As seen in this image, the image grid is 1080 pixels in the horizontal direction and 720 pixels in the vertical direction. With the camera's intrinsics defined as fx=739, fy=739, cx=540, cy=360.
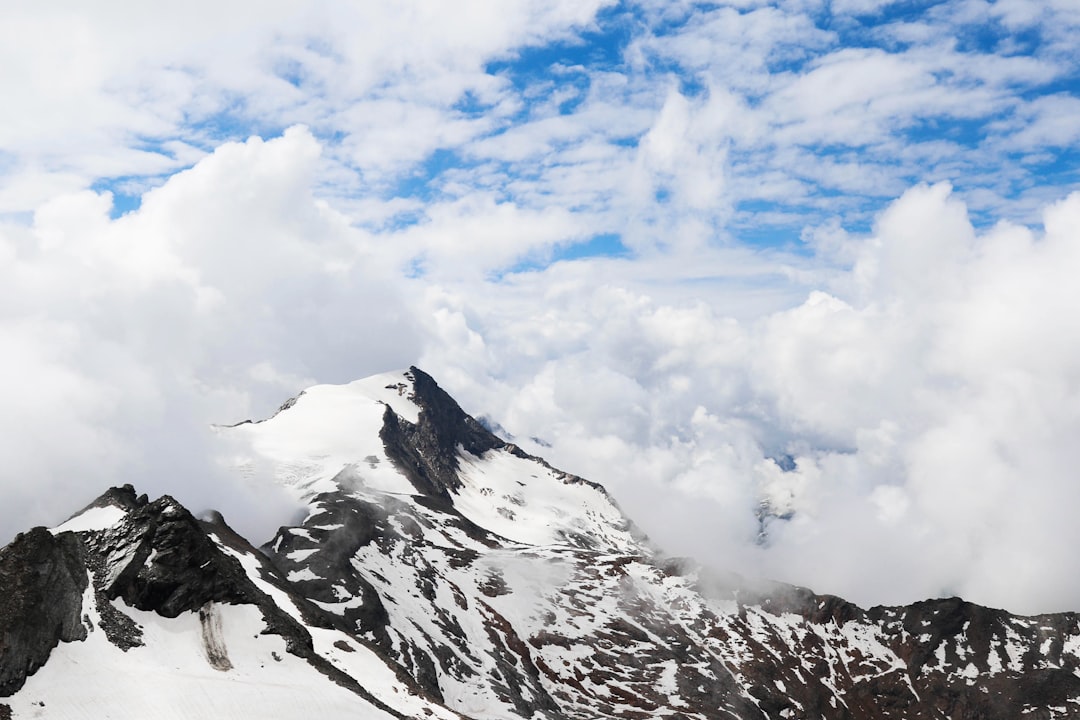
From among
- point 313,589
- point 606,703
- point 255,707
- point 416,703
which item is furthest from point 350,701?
point 606,703

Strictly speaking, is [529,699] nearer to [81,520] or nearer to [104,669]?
[81,520]

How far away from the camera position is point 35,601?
58.5 m

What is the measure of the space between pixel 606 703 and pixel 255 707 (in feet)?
426

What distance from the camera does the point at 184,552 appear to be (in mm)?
78688

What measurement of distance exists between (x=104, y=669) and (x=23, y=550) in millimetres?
11763

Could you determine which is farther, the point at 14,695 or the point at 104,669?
the point at 104,669

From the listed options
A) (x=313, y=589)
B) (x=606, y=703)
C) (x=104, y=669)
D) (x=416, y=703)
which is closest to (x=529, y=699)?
(x=606, y=703)

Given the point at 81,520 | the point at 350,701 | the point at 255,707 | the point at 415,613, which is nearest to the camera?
the point at 255,707

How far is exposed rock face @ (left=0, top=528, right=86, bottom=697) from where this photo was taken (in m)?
54.7

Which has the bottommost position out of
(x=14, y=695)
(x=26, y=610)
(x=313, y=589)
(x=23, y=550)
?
(x=14, y=695)

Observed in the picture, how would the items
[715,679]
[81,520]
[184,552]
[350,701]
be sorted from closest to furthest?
[350,701]
[184,552]
[81,520]
[715,679]

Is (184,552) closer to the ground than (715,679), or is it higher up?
closer to the ground

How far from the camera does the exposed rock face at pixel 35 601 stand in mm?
54656

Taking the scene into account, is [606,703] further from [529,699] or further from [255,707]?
[255,707]
